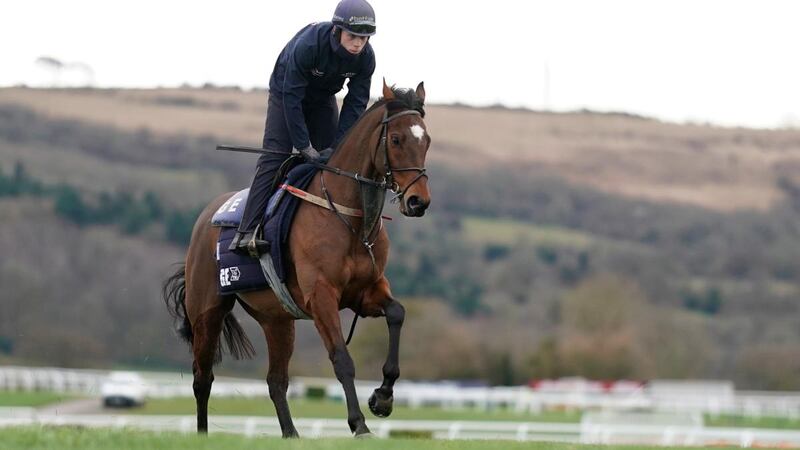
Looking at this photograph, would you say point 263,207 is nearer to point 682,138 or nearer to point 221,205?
point 221,205

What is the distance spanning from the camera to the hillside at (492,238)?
6228cm

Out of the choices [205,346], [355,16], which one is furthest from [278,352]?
[355,16]

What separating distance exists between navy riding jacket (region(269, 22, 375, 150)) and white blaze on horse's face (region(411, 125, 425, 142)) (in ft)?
3.77

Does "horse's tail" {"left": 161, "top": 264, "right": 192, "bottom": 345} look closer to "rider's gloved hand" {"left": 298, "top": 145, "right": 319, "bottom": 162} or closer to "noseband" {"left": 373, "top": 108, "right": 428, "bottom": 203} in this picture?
"rider's gloved hand" {"left": 298, "top": 145, "right": 319, "bottom": 162}

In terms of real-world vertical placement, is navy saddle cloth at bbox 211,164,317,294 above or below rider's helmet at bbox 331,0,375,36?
below

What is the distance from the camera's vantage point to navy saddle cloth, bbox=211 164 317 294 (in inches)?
471

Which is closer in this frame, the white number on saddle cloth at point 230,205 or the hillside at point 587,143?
the white number on saddle cloth at point 230,205

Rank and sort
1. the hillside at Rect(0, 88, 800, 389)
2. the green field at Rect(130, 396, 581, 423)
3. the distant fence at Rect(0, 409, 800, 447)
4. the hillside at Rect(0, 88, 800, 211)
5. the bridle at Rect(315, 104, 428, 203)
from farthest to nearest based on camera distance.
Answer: the hillside at Rect(0, 88, 800, 211) < the hillside at Rect(0, 88, 800, 389) < the green field at Rect(130, 396, 581, 423) < the distant fence at Rect(0, 409, 800, 447) < the bridle at Rect(315, 104, 428, 203)

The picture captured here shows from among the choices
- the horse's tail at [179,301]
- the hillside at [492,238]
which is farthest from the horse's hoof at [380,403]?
the hillside at [492,238]

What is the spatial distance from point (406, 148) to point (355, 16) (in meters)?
1.24

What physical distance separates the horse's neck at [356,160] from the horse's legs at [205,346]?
2314 mm

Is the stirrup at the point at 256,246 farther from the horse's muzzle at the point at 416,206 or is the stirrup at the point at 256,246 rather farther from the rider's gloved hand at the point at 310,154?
the horse's muzzle at the point at 416,206

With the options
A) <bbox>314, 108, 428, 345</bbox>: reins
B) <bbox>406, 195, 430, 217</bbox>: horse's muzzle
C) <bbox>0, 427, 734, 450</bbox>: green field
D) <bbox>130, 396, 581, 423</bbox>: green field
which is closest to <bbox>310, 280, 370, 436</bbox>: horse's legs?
<bbox>314, 108, 428, 345</bbox>: reins

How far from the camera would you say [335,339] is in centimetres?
1127
